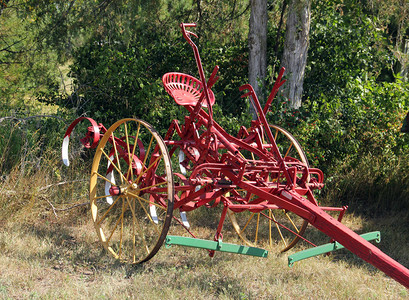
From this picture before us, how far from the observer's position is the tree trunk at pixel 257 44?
6.11 metres

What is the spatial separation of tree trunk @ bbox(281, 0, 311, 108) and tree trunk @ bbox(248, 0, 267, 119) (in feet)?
1.26

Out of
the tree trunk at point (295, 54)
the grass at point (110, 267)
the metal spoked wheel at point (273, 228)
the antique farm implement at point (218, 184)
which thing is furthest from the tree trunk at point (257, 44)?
the grass at point (110, 267)

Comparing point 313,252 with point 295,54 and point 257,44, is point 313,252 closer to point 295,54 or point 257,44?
point 295,54

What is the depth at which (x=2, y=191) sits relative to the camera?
15.2ft

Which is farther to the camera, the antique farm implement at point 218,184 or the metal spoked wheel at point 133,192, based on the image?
the metal spoked wheel at point 133,192

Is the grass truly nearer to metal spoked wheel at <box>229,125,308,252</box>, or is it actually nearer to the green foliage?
metal spoked wheel at <box>229,125,308,252</box>

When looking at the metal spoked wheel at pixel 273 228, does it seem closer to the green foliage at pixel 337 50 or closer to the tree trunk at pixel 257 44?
the tree trunk at pixel 257 44

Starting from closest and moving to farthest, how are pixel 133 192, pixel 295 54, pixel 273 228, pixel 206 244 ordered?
pixel 206 244, pixel 133 192, pixel 273 228, pixel 295 54

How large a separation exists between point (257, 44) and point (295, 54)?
600 millimetres

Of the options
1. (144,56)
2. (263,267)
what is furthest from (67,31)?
(263,267)

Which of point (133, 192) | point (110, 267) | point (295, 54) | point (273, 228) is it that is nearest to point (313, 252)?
point (133, 192)

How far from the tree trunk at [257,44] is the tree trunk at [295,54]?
1.26 feet

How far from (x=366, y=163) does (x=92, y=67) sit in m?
4.13

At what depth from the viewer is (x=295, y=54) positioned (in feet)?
19.6
